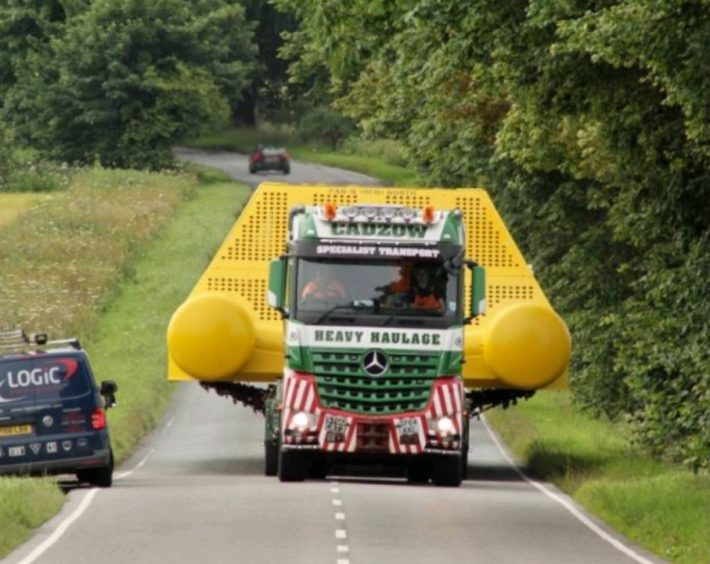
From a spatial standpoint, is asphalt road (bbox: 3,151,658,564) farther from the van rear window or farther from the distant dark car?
the distant dark car

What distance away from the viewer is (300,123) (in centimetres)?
11662

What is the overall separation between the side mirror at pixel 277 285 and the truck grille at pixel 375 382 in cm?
80

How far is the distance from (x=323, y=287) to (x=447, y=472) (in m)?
3.33

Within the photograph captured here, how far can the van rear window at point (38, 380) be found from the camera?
29.8 meters

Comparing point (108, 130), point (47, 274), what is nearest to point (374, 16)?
point (47, 274)

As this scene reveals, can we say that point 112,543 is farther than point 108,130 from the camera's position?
No

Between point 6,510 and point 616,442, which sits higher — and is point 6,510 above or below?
above

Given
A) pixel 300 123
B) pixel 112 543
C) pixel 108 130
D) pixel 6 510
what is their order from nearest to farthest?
pixel 112 543 < pixel 6 510 < pixel 108 130 < pixel 300 123

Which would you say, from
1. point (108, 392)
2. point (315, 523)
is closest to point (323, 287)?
point (108, 392)

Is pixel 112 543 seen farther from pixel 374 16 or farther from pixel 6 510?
pixel 374 16

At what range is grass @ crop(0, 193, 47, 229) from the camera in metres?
76.2

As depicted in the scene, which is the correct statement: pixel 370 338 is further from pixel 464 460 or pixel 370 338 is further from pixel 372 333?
pixel 464 460

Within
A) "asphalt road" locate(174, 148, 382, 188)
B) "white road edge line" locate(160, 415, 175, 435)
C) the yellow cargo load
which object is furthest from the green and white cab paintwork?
"asphalt road" locate(174, 148, 382, 188)

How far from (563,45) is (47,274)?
37.8m
